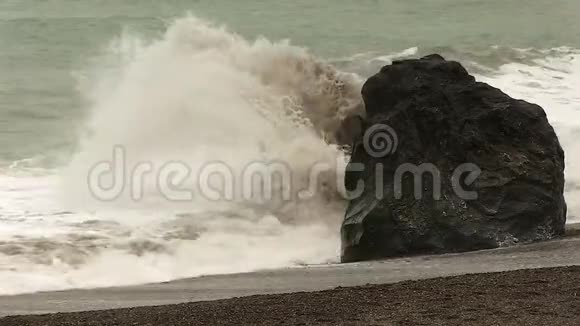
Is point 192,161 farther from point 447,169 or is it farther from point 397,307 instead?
point 397,307

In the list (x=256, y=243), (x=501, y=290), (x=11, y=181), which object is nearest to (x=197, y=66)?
(x=11, y=181)

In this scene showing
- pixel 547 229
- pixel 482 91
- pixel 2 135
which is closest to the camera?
pixel 547 229

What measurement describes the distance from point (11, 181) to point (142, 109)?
210 centimetres

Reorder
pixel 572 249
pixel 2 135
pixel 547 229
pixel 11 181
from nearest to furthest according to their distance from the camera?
pixel 572 249 → pixel 547 229 → pixel 11 181 → pixel 2 135

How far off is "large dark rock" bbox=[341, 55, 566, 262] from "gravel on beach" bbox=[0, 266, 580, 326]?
1.39m

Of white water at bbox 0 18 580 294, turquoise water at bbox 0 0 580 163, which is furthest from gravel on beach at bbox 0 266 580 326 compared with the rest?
turquoise water at bbox 0 0 580 163

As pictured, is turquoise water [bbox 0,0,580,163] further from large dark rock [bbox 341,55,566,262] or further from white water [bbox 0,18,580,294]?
large dark rock [bbox 341,55,566,262]

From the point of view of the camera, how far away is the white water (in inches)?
312

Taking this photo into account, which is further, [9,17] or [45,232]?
[9,17]

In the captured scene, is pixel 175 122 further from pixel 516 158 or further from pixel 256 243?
pixel 516 158

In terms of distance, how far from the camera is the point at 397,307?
5445mm

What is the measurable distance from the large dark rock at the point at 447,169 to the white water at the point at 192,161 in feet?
2.51

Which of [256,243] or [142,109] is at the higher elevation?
[142,109]

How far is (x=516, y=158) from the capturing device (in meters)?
7.91
